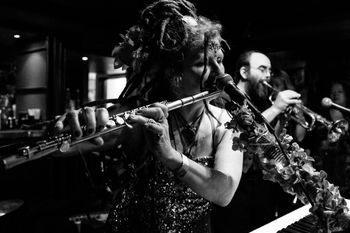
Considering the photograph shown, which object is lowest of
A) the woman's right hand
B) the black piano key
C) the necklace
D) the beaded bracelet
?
the black piano key

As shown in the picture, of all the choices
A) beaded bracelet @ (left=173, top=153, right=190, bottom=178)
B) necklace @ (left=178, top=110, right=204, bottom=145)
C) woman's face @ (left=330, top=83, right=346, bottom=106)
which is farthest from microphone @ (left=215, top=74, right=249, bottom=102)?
woman's face @ (left=330, top=83, right=346, bottom=106)

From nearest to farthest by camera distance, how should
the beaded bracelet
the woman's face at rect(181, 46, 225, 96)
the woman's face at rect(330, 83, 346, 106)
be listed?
the beaded bracelet → the woman's face at rect(181, 46, 225, 96) → the woman's face at rect(330, 83, 346, 106)

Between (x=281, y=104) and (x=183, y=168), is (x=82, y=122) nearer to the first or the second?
(x=183, y=168)

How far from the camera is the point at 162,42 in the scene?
154 cm

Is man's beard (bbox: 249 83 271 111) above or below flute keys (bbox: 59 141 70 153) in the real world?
above

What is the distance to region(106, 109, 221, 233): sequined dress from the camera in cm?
155

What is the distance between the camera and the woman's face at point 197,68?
1.47m

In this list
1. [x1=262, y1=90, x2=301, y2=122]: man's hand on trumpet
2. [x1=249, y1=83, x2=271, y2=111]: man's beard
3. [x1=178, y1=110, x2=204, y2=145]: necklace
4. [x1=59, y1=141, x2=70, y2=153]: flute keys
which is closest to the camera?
[x1=59, y1=141, x2=70, y2=153]: flute keys

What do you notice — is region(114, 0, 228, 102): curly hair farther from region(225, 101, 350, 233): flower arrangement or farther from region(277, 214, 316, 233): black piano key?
region(277, 214, 316, 233): black piano key

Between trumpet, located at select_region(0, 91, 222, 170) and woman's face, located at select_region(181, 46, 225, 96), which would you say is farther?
woman's face, located at select_region(181, 46, 225, 96)

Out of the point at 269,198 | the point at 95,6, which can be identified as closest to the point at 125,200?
the point at 269,198

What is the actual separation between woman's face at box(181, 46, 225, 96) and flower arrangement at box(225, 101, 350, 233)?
33 cm

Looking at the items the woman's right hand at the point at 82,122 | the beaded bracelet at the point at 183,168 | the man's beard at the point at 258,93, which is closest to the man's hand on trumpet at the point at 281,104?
the man's beard at the point at 258,93

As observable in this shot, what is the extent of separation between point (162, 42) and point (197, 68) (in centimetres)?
19
